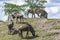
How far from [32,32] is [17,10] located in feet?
102

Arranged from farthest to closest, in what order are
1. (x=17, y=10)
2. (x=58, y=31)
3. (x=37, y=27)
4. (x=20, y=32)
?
(x=17, y=10) < (x=37, y=27) < (x=58, y=31) < (x=20, y=32)

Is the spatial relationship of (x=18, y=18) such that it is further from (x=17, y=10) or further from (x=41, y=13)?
(x=17, y=10)

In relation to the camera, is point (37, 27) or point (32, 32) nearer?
point (32, 32)

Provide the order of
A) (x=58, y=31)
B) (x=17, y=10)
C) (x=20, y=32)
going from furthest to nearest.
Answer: (x=17, y=10) → (x=58, y=31) → (x=20, y=32)

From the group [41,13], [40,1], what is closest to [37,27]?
[41,13]

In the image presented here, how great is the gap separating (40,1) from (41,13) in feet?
90.5

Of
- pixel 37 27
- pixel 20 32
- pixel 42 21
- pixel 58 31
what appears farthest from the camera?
pixel 42 21

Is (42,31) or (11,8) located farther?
(11,8)

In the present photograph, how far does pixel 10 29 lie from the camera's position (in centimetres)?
3253

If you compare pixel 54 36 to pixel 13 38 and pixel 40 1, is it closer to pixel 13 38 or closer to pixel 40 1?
pixel 13 38

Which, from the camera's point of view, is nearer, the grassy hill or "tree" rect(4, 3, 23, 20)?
the grassy hill

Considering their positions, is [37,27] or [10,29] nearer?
[10,29]

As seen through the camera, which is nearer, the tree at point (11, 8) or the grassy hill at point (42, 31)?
the grassy hill at point (42, 31)

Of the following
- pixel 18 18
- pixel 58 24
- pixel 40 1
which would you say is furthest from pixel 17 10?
pixel 58 24
